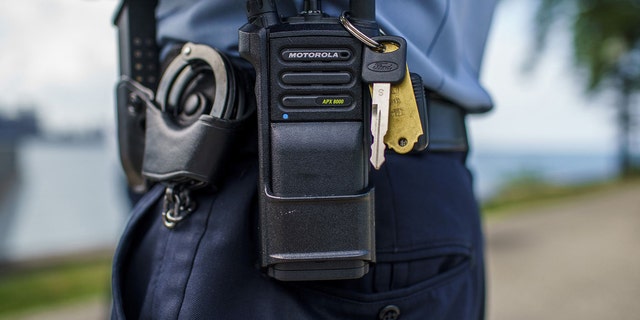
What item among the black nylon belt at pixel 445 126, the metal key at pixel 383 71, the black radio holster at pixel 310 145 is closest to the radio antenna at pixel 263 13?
the black radio holster at pixel 310 145

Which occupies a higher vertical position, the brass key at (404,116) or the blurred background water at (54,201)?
the brass key at (404,116)

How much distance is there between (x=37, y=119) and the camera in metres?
5.94

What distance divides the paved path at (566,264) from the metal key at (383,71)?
3435 millimetres

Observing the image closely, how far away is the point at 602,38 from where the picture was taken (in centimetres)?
1252

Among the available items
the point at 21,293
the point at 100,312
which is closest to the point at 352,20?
the point at 100,312

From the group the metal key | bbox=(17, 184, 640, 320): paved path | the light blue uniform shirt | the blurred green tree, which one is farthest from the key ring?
the blurred green tree

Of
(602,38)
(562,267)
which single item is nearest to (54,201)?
(562,267)

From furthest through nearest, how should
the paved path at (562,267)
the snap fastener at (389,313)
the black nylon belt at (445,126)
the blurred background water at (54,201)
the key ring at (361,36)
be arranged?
the blurred background water at (54,201) < the paved path at (562,267) < the black nylon belt at (445,126) < the snap fastener at (389,313) < the key ring at (361,36)

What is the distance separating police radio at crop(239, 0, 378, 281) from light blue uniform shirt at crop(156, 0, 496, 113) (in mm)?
131

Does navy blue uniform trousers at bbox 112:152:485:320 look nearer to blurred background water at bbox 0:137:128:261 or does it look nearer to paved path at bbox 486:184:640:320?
paved path at bbox 486:184:640:320

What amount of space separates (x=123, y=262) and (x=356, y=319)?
38cm

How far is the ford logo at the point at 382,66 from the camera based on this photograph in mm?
730

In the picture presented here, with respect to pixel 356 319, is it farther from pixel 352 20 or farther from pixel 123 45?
pixel 123 45

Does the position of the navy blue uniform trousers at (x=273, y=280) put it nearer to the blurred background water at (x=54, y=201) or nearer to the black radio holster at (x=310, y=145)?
the black radio holster at (x=310, y=145)
